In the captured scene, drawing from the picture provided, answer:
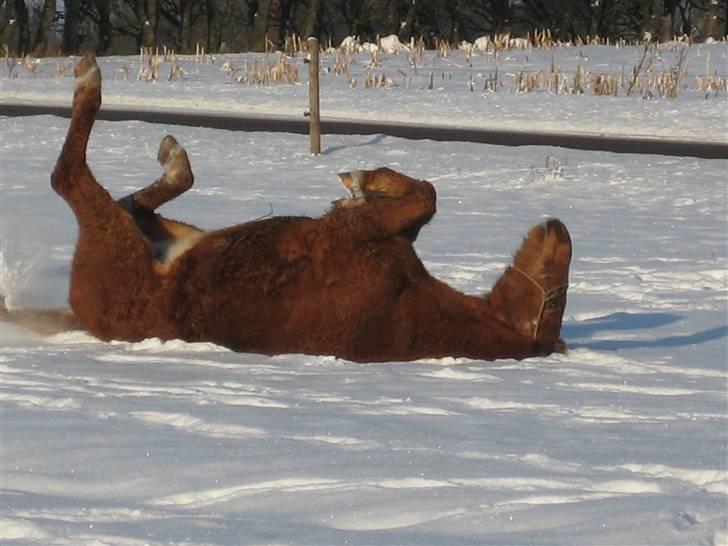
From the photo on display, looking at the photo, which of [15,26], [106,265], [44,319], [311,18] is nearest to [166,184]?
[44,319]

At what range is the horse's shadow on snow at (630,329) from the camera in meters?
6.96

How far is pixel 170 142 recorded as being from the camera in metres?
6.89

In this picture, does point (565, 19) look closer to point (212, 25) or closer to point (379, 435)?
point (212, 25)

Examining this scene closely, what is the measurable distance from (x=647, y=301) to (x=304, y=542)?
572cm

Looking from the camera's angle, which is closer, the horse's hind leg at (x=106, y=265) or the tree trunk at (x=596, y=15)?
the horse's hind leg at (x=106, y=265)

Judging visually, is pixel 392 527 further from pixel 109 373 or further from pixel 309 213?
pixel 309 213

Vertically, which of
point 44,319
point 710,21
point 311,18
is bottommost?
point 44,319

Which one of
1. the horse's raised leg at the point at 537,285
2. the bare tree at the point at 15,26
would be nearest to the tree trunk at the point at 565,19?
the bare tree at the point at 15,26

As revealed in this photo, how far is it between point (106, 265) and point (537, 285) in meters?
1.60

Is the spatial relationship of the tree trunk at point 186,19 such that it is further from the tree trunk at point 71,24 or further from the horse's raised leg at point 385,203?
the horse's raised leg at point 385,203

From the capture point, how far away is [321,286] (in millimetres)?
5691

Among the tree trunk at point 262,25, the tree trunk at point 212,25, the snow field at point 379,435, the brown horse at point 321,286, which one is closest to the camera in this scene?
the snow field at point 379,435

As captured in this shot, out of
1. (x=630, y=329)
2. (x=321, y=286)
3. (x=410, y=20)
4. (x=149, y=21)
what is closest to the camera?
(x=321, y=286)

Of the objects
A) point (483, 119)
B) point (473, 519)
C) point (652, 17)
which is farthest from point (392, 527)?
point (652, 17)
